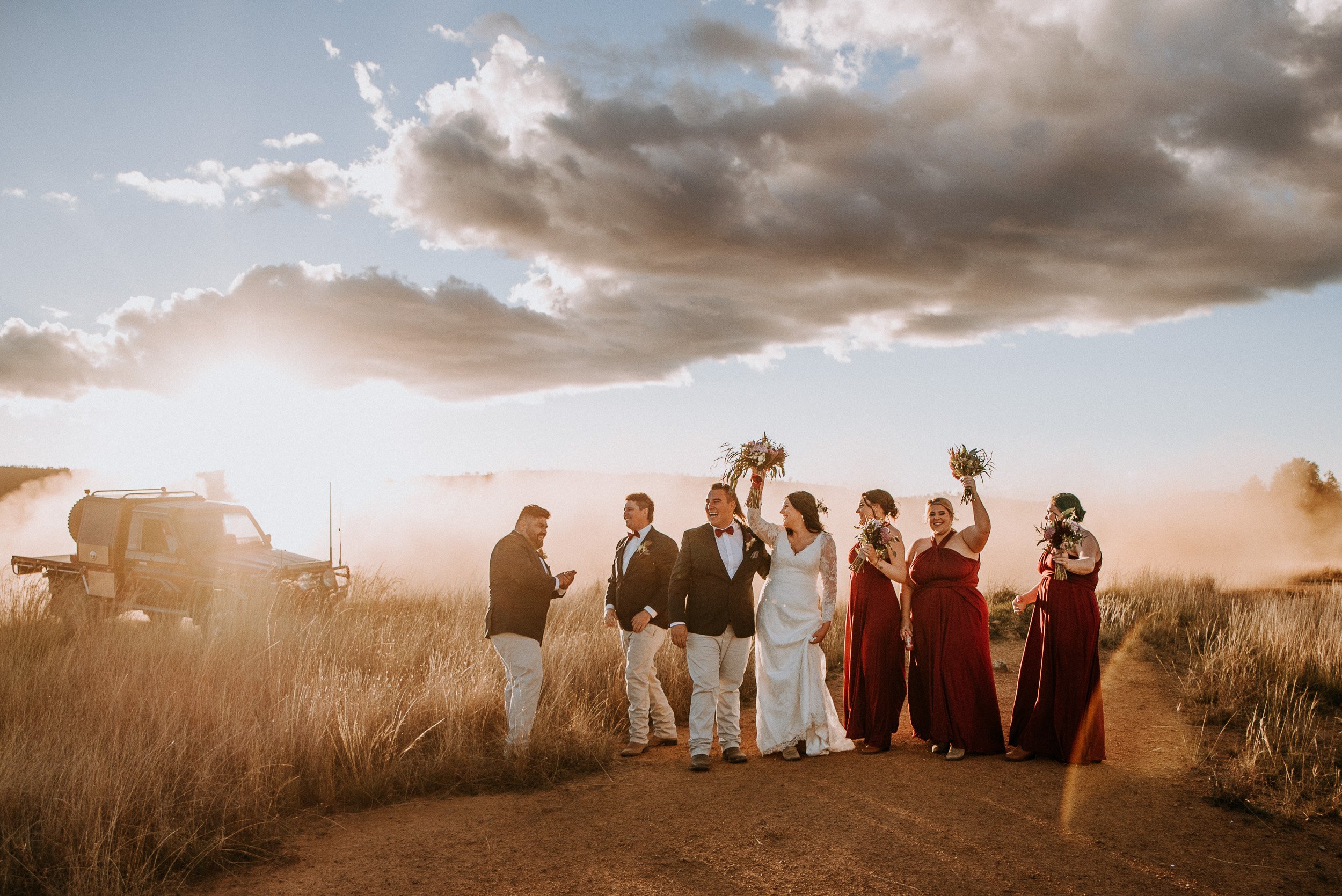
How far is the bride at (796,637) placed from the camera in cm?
727

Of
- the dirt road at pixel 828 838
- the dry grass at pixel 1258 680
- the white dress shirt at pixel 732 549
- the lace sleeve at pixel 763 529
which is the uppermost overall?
the lace sleeve at pixel 763 529

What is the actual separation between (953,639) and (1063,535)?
130 cm

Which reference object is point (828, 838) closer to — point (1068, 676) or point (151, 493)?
point (1068, 676)

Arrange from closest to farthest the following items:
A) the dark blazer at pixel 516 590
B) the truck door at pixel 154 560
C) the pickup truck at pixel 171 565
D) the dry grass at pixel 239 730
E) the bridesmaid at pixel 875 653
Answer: the dry grass at pixel 239 730
the dark blazer at pixel 516 590
the bridesmaid at pixel 875 653
the pickup truck at pixel 171 565
the truck door at pixel 154 560

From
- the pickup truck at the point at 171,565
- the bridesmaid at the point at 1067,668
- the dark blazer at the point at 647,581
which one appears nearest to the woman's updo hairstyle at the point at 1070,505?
the bridesmaid at the point at 1067,668

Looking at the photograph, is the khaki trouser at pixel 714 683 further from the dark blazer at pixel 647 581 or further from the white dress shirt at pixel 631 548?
the white dress shirt at pixel 631 548

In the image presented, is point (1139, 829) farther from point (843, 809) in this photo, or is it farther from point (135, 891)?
point (135, 891)

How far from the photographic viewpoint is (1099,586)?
1669 cm

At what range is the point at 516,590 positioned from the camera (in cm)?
704

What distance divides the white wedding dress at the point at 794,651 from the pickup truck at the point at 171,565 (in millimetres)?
7809

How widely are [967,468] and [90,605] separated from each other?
12.9 meters

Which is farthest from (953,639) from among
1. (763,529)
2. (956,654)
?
(763,529)

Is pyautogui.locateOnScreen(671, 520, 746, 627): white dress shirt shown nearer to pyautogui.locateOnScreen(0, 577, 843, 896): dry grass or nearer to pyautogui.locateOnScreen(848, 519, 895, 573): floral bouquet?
pyautogui.locateOnScreen(848, 519, 895, 573): floral bouquet

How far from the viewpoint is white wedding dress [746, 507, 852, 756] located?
7.27 metres
